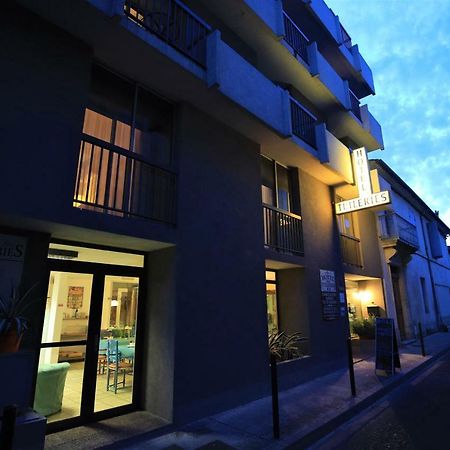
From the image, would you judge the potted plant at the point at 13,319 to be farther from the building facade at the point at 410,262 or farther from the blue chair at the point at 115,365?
the building facade at the point at 410,262

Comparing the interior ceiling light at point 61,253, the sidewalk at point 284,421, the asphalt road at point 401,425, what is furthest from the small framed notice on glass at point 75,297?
the asphalt road at point 401,425

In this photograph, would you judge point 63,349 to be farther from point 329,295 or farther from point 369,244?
point 369,244

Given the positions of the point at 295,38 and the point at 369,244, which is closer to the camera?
the point at 295,38

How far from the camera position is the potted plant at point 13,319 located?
3.83 metres

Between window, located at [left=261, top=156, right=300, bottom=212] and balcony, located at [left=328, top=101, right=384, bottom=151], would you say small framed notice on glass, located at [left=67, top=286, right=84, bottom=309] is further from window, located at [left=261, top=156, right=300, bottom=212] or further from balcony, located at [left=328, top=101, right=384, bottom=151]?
balcony, located at [left=328, top=101, right=384, bottom=151]

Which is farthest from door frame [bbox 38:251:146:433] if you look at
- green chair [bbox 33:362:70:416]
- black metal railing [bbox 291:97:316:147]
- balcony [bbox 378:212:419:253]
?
balcony [bbox 378:212:419:253]

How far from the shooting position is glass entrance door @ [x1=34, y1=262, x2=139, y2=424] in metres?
4.85

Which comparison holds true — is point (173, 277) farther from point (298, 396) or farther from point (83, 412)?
point (298, 396)

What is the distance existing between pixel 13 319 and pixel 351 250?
10843 mm

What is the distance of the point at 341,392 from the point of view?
6762 millimetres

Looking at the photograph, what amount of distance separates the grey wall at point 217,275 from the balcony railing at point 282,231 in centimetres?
69

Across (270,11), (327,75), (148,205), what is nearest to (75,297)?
(148,205)

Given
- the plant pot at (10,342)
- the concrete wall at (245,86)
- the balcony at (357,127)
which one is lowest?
the plant pot at (10,342)

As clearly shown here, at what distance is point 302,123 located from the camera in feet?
29.8
